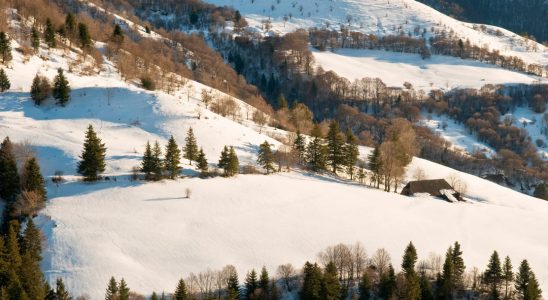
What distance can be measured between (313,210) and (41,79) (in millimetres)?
44273

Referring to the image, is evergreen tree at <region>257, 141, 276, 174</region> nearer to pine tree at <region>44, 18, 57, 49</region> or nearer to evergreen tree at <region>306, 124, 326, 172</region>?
evergreen tree at <region>306, 124, 326, 172</region>

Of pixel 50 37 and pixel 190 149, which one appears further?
pixel 50 37

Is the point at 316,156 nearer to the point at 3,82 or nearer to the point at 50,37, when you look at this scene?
the point at 3,82

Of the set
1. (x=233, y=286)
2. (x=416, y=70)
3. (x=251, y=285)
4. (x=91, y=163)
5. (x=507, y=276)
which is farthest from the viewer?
(x=416, y=70)

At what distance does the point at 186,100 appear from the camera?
8125 centimetres

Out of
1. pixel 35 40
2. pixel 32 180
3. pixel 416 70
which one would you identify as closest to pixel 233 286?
pixel 32 180

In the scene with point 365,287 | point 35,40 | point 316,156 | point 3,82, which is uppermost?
point 35,40

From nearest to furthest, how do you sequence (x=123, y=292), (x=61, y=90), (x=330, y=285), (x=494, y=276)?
(x=123, y=292), (x=330, y=285), (x=494, y=276), (x=61, y=90)

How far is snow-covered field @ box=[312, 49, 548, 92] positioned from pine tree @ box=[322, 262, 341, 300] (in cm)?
13345

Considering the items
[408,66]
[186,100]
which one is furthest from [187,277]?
[408,66]

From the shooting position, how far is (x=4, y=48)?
236 feet

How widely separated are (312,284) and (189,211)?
17285 millimetres

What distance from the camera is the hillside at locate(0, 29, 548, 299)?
42.4 metres

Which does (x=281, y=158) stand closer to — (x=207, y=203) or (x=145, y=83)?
(x=207, y=203)
